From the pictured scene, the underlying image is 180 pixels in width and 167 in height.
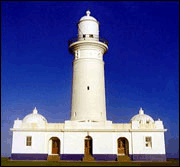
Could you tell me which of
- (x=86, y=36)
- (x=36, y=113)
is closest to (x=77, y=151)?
(x=36, y=113)

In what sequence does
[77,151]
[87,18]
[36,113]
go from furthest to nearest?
[87,18] → [36,113] → [77,151]

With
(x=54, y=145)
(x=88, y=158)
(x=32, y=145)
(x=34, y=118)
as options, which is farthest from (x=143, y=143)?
(x=34, y=118)

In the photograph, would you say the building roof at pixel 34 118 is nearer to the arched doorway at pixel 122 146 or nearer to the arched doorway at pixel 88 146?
the arched doorway at pixel 88 146

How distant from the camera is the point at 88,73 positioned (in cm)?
2938

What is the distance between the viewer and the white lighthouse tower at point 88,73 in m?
28.2

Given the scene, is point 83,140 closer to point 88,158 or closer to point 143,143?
point 88,158

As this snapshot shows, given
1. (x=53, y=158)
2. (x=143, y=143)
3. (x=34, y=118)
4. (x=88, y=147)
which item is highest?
(x=34, y=118)

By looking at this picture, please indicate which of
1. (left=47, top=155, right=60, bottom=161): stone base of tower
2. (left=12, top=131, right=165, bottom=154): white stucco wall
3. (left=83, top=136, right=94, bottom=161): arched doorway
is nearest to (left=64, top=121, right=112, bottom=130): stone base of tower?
(left=12, top=131, right=165, bottom=154): white stucco wall

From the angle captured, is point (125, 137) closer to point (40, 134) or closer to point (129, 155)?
point (129, 155)

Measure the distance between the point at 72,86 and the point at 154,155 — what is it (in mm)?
12178

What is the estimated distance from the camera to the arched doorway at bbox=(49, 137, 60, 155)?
26.9 meters

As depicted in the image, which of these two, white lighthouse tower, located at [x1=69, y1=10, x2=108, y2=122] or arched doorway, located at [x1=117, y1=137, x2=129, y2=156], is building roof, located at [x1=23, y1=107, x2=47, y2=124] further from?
arched doorway, located at [x1=117, y1=137, x2=129, y2=156]

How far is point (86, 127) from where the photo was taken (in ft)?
84.6

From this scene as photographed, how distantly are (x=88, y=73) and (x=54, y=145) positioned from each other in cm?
907
